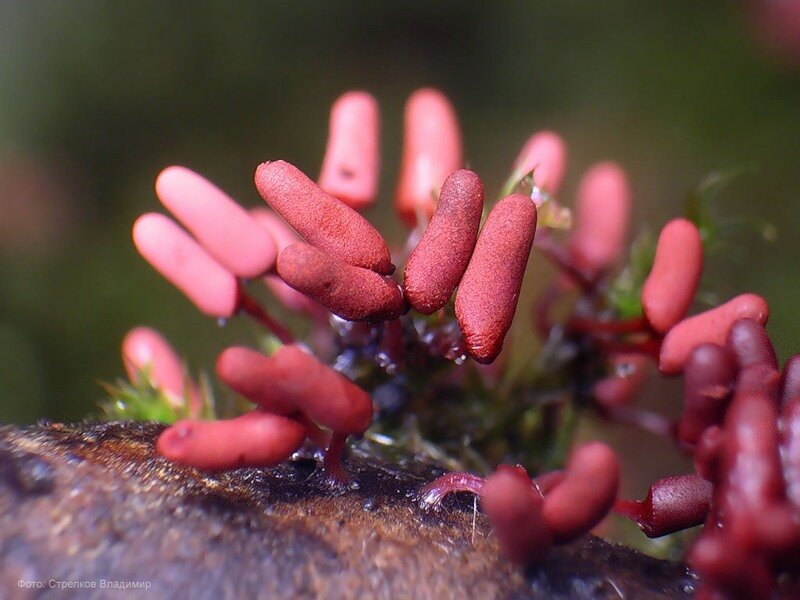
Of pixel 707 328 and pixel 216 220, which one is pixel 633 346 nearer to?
pixel 707 328

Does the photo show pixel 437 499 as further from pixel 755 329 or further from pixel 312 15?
pixel 312 15

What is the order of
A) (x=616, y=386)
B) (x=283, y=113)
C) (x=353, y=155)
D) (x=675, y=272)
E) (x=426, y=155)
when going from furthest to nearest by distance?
(x=283, y=113) → (x=616, y=386) → (x=426, y=155) → (x=353, y=155) → (x=675, y=272)

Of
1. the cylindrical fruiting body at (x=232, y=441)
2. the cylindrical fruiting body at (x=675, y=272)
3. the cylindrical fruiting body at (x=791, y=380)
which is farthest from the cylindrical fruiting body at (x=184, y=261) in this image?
the cylindrical fruiting body at (x=791, y=380)

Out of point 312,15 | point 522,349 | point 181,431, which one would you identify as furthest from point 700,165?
point 181,431

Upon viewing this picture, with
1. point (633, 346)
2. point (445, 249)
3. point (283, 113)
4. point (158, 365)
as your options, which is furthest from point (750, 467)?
point (283, 113)

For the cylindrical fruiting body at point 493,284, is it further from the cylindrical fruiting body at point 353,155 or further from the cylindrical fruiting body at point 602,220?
the cylindrical fruiting body at point 602,220
